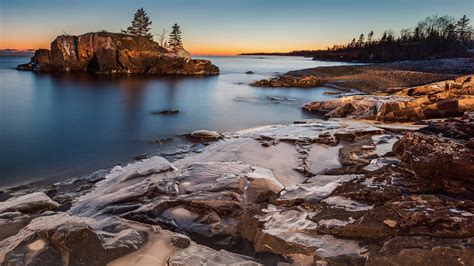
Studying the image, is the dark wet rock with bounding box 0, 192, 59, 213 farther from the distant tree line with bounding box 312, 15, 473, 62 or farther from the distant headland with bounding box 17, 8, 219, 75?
the distant tree line with bounding box 312, 15, 473, 62

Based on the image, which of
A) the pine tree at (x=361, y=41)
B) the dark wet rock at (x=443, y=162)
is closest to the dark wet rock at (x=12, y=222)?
the dark wet rock at (x=443, y=162)

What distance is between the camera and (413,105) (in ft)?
40.0

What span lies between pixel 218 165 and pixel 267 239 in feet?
9.62

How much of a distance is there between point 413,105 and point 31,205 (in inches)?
499

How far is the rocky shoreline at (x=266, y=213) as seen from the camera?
3.61 m

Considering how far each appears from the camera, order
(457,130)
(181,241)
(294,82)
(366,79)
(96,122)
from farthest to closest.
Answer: (294,82) → (366,79) → (96,122) → (457,130) → (181,241)

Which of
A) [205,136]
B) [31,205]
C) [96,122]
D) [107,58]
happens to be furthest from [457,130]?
[107,58]

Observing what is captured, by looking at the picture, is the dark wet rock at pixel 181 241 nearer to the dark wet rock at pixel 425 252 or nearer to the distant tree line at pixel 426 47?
the dark wet rock at pixel 425 252

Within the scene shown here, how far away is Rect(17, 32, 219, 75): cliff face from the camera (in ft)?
153

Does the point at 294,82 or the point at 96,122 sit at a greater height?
the point at 294,82

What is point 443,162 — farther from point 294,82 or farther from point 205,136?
point 294,82

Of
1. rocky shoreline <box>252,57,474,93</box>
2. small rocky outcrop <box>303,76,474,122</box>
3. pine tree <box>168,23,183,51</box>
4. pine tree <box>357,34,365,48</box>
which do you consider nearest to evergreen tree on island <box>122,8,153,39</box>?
pine tree <box>168,23,183,51</box>

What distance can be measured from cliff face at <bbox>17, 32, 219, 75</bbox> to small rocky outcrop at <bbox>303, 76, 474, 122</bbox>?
113 ft

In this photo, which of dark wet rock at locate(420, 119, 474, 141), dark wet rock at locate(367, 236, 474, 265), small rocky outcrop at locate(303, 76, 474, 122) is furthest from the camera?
small rocky outcrop at locate(303, 76, 474, 122)
